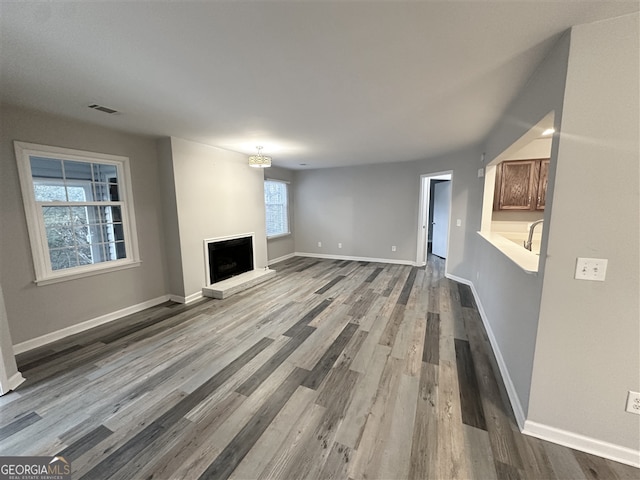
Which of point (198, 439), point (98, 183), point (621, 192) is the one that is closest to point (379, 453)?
point (198, 439)

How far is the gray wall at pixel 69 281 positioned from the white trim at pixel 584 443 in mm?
4544

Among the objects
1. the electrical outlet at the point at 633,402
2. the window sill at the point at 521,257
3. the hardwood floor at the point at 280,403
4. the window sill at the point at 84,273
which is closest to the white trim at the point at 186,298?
the hardwood floor at the point at 280,403

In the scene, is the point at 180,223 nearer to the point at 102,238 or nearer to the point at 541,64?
the point at 102,238

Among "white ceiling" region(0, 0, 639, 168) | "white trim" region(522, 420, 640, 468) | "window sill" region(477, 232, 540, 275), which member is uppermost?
"white ceiling" region(0, 0, 639, 168)

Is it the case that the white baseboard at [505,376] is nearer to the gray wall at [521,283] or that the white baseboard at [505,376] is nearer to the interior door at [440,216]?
the gray wall at [521,283]

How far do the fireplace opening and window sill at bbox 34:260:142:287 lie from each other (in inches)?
42.2

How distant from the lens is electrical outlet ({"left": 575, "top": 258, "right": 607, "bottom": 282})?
139cm

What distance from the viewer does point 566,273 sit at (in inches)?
57.6

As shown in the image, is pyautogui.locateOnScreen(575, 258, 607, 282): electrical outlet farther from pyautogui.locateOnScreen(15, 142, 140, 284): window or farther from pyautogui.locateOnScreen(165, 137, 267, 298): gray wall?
pyautogui.locateOnScreen(15, 142, 140, 284): window

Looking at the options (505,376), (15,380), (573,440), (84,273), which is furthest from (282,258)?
(573,440)

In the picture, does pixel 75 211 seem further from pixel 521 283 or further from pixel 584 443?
pixel 584 443

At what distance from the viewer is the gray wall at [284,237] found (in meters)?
6.41

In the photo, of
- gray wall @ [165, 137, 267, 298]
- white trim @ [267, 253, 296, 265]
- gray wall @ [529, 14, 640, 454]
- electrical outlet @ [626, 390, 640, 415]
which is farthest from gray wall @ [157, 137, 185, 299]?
electrical outlet @ [626, 390, 640, 415]

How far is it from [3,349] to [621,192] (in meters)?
4.49
